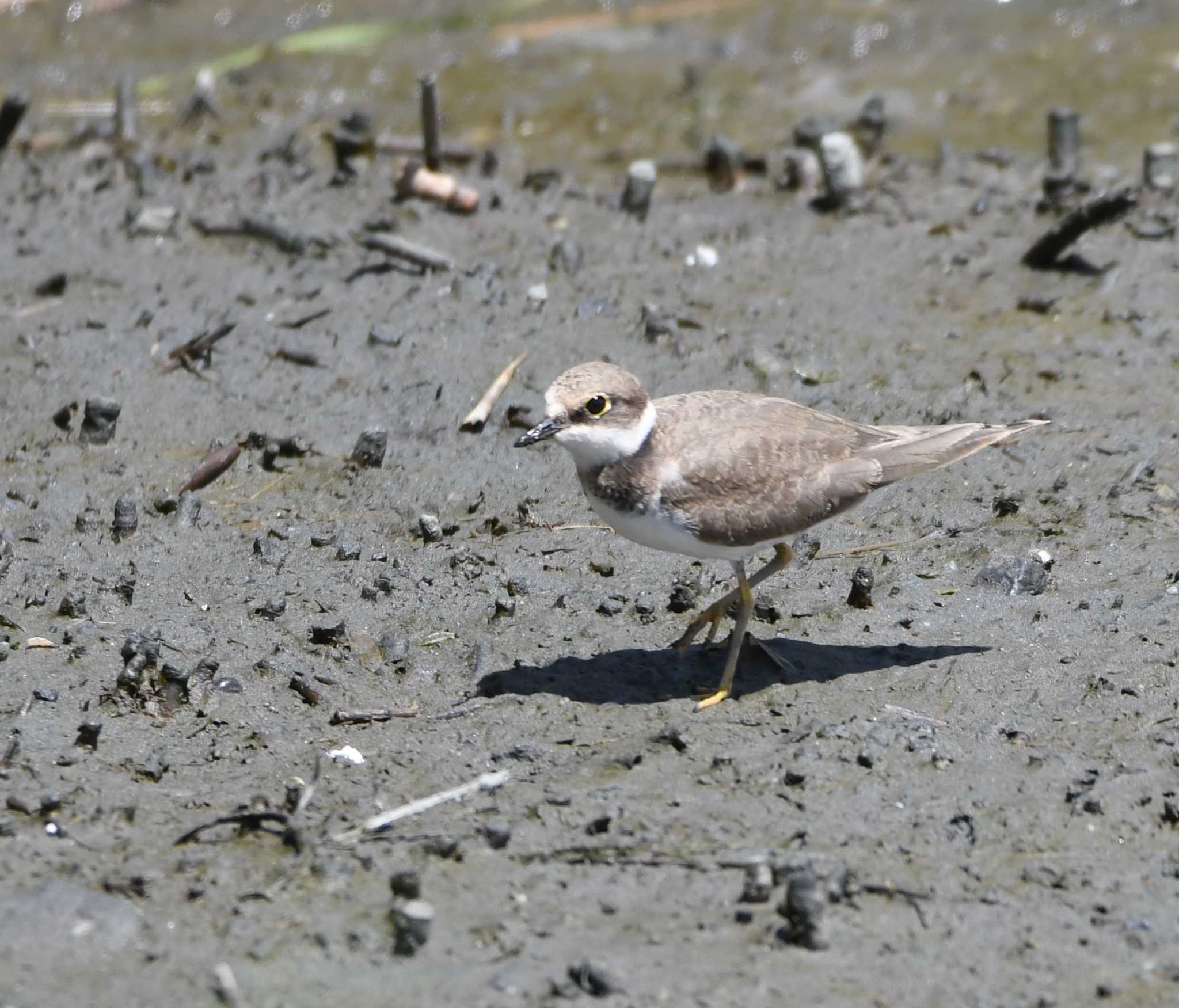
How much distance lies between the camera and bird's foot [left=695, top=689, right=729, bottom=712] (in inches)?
233

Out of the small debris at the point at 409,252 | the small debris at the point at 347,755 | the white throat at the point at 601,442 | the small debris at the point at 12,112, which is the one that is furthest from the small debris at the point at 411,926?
the small debris at the point at 12,112

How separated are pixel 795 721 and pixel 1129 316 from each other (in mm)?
3987

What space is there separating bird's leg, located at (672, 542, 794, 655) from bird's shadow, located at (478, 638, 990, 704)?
9 centimetres

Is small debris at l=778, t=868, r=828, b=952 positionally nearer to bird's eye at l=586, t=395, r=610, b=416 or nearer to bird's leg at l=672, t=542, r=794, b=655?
bird's leg at l=672, t=542, r=794, b=655

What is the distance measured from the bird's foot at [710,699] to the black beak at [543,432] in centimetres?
117

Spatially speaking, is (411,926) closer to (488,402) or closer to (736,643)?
(736,643)

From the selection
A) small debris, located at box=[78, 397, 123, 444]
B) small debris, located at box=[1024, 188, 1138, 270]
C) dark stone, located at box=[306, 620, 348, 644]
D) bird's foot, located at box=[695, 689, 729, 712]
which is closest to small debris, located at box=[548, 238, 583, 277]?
small debris, located at box=[1024, 188, 1138, 270]

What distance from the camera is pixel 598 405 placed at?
5.81 m

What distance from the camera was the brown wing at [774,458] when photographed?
19.2ft

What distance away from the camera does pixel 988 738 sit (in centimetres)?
563

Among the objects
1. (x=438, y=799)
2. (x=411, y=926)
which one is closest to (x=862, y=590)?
(x=438, y=799)

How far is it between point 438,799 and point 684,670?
4.76 ft

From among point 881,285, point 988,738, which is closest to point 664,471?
point 988,738

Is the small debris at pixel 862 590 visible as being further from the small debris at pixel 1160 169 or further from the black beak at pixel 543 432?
the small debris at pixel 1160 169
